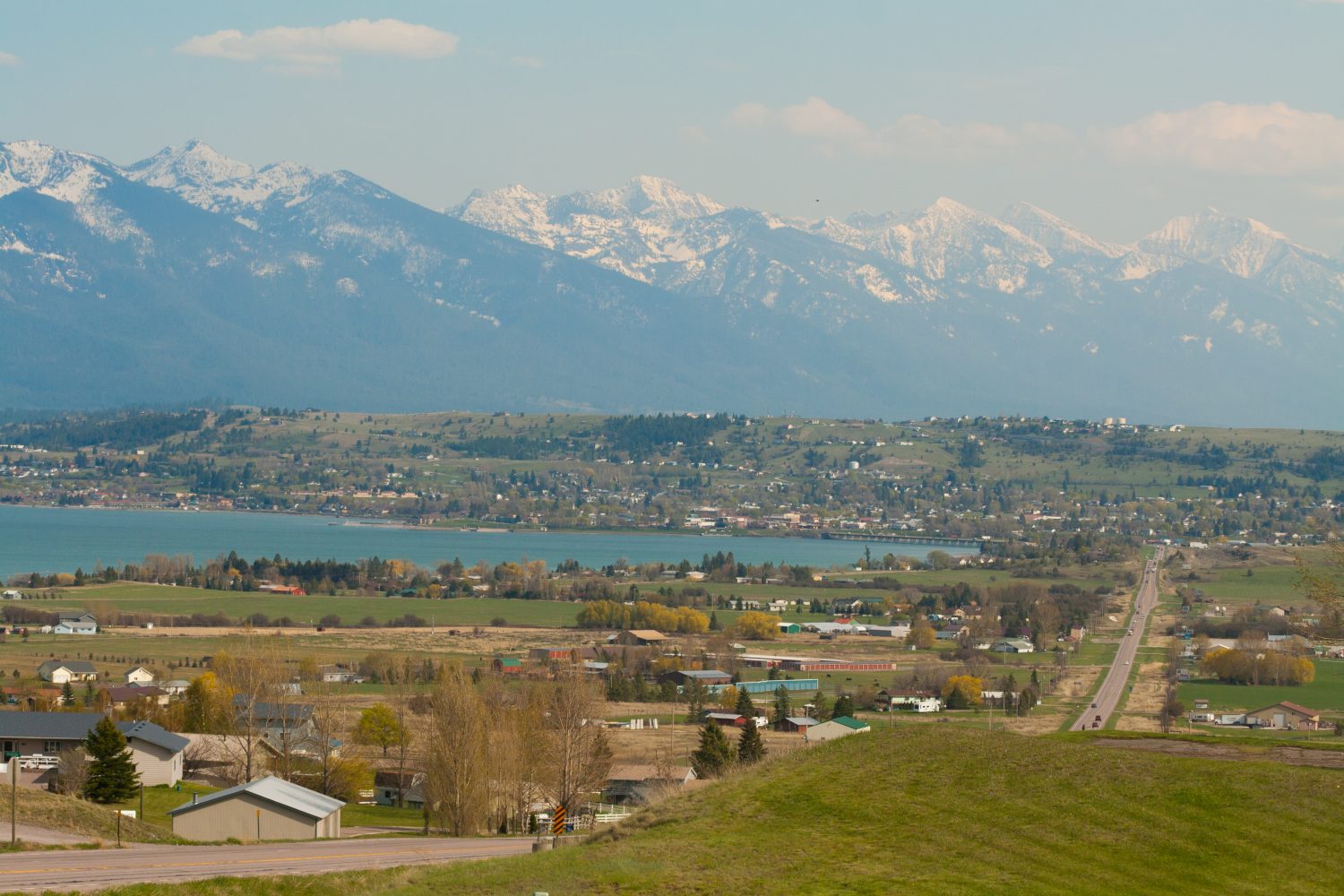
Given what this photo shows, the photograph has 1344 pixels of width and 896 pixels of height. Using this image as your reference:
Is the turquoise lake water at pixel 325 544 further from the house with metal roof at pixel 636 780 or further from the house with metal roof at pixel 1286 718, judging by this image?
the house with metal roof at pixel 636 780

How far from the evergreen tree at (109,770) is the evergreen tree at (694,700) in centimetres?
2265

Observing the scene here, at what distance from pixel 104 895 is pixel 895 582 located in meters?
97.9

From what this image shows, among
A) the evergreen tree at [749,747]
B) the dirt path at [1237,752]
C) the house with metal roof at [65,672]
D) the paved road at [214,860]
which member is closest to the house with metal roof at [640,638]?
the house with metal roof at [65,672]

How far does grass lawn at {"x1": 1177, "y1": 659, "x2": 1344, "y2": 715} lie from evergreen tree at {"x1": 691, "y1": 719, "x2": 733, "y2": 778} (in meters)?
25.0

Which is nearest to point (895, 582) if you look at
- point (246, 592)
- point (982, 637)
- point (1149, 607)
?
point (1149, 607)

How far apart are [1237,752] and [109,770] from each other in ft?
68.2

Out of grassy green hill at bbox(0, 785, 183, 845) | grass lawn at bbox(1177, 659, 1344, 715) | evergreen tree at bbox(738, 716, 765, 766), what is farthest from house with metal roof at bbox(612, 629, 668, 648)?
grassy green hill at bbox(0, 785, 183, 845)

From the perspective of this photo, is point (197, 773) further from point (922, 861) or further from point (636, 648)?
point (636, 648)

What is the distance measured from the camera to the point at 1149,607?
99.9 metres

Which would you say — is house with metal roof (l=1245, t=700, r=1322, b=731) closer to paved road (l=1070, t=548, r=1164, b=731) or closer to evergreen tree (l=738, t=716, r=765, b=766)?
paved road (l=1070, t=548, r=1164, b=731)

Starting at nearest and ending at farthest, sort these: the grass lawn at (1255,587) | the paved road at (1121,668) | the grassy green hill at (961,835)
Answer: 1. the grassy green hill at (961,835)
2. the paved road at (1121,668)
3. the grass lawn at (1255,587)

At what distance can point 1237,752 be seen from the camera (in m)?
22.3

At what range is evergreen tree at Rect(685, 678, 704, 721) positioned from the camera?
5397 cm

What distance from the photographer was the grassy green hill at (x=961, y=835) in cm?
1712
